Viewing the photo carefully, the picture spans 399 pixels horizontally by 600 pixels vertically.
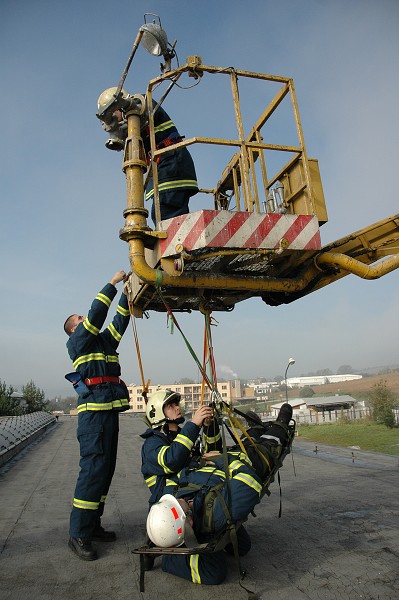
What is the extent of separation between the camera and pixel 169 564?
2.90 metres

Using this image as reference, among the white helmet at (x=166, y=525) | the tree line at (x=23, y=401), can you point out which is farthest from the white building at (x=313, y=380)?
the white helmet at (x=166, y=525)

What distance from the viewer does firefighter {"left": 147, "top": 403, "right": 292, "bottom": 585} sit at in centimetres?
248

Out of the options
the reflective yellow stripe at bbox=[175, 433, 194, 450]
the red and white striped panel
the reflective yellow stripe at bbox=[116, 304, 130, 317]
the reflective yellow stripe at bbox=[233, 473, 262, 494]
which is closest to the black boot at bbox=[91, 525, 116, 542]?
the reflective yellow stripe at bbox=[175, 433, 194, 450]

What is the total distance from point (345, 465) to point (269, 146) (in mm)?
5466

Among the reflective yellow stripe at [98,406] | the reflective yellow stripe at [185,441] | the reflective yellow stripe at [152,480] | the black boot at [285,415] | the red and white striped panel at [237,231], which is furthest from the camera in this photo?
the reflective yellow stripe at [98,406]

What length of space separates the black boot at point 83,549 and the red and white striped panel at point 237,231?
2.31 metres

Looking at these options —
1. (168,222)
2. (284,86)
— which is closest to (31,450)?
(168,222)

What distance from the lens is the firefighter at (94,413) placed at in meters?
3.43

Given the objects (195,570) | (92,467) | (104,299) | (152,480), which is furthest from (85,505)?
(104,299)

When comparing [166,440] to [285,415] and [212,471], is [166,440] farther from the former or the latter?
[285,415]

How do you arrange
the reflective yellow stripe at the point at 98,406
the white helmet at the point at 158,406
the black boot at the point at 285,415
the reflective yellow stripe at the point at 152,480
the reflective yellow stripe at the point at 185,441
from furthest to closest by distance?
the reflective yellow stripe at the point at 98,406
the black boot at the point at 285,415
the white helmet at the point at 158,406
the reflective yellow stripe at the point at 152,480
the reflective yellow stripe at the point at 185,441

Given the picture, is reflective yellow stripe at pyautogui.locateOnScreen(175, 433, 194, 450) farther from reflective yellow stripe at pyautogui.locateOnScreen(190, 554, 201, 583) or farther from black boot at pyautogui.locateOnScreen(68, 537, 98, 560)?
black boot at pyautogui.locateOnScreen(68, 537, 98, 560)

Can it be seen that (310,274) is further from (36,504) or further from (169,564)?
(36,504)

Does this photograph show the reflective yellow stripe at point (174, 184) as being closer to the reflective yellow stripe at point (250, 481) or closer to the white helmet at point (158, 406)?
the white helmet at point (158, 406)
